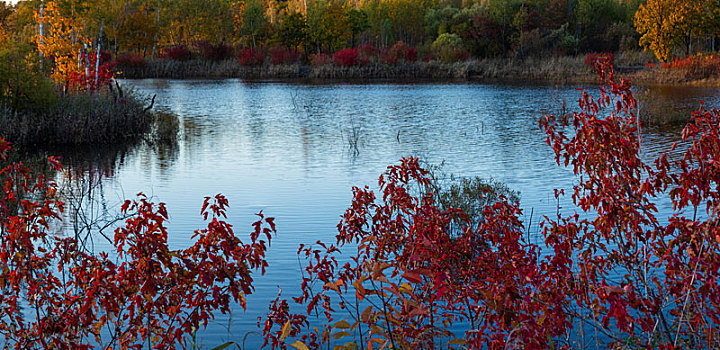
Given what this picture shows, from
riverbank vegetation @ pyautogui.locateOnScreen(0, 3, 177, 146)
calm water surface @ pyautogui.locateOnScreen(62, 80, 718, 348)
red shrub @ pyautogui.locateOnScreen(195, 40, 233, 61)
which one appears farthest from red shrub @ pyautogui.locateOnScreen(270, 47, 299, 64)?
riverbank vegetation @ pyautogui.locateOnScreen(0, 3, 177, 146)

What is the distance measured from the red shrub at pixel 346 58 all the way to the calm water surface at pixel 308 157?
72.7 feet

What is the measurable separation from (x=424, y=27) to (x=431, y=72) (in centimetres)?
3464

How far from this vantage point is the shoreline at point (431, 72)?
41.6m

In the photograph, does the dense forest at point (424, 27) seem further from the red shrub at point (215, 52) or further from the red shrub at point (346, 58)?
the red shrub at point (346, 58)

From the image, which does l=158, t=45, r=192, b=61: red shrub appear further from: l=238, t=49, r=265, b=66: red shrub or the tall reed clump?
the tall reed clump

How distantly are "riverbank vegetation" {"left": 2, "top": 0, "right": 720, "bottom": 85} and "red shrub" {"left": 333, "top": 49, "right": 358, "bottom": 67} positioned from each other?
0.08 meters

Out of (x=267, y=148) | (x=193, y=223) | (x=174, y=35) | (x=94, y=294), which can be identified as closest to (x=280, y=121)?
(x=267, y=148)

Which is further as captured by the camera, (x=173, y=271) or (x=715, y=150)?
(x=173, y=271)

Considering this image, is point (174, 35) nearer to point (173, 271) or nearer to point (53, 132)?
point (53, 132)

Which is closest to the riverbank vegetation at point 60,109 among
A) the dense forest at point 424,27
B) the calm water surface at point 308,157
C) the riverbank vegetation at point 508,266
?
the calm water surface at point 308,157

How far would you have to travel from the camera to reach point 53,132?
17328 mm

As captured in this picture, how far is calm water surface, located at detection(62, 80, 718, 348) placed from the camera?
9.58 m

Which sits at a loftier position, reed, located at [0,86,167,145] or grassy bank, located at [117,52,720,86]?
grassy bank, located at [117,52,720,86]

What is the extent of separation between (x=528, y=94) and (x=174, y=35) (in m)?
60.7
